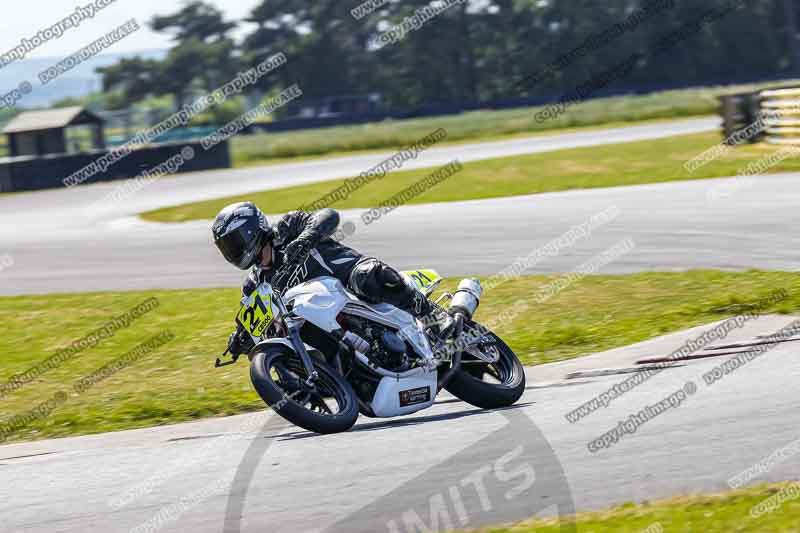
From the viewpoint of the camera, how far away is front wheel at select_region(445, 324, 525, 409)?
7789 millimetres

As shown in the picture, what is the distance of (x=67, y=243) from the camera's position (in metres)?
22.8

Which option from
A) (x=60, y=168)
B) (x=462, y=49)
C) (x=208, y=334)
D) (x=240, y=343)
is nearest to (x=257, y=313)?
(x=240, y=343)

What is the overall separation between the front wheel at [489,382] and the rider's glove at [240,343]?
4.48 ft

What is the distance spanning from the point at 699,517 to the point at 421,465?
5.87ft

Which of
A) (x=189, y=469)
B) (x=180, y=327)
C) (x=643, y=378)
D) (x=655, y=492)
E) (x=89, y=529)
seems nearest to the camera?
(x=655, y=492)

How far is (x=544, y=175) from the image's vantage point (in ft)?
89.6

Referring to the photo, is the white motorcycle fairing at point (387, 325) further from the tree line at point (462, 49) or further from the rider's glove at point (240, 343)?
the tree line at point (462, 49)

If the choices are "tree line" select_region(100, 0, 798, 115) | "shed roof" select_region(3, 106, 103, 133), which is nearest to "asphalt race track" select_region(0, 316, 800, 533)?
"shed roof" select_region(3, 106, 103, 133)

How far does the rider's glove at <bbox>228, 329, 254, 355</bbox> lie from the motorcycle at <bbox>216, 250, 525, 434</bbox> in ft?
0.10

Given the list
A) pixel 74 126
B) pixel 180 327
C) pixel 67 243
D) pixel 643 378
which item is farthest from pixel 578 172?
pixel 74 126

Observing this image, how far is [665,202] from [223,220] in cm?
1340

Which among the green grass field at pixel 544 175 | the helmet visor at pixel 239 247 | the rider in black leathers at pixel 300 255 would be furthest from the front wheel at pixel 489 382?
the green grass field at pixel 544 175

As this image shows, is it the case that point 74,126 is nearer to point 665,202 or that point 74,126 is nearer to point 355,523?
point 665,202

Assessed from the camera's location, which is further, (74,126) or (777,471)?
(74,126)
